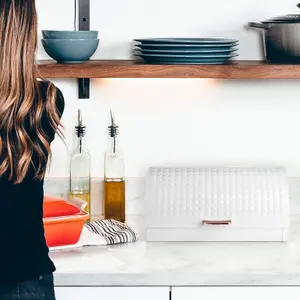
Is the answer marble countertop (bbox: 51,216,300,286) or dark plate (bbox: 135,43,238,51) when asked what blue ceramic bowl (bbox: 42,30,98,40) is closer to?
dark plate (bbox: 135,43,238,51)

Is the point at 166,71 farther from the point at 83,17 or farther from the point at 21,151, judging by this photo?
the point at 21,151

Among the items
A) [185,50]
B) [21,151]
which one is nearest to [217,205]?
[185,50]

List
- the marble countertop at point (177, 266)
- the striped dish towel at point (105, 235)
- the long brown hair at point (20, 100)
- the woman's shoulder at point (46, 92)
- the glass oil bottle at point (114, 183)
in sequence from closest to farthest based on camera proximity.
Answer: the long brown hair at point (20, 100)
the woman's shoulder at point (46, 92)
the marble countertop at point (177, 266)
the striped dish towel at point (105, 235)
the glass oil bottle at point (114, 183)

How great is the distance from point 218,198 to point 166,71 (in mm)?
412

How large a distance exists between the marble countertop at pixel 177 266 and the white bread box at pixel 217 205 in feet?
0.28

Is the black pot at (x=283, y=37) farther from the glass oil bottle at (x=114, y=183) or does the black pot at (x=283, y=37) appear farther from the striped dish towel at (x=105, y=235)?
the striped dish towel at (x=105, y=235)

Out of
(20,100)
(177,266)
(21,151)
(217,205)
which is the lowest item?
(177,266)

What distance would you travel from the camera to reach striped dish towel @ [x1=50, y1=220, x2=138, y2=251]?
2465 millimetres

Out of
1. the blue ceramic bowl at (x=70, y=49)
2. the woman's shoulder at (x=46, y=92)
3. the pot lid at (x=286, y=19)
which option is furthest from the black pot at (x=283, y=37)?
the woman's shoulder at (x=46, y=92)

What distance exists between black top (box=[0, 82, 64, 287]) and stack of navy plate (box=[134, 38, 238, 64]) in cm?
66

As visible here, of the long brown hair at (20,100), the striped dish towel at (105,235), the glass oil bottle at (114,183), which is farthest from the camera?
the glass oil bottle at (114,183)

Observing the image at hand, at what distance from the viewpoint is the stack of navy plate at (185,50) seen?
2.50 m

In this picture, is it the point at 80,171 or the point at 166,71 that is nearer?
the point at 166,71

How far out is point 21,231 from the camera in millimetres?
1915
